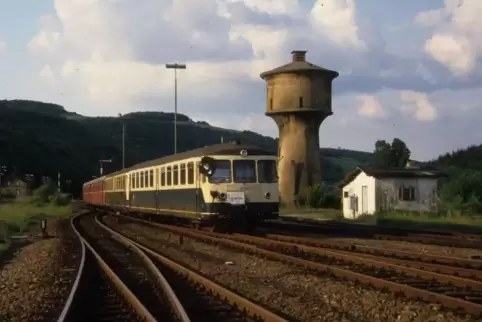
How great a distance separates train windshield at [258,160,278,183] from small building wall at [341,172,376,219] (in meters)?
19.7

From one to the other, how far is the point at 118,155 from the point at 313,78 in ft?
357

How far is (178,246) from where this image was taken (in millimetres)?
21469

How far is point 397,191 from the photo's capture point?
43.8 m

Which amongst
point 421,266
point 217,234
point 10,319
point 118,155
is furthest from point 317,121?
point 118,155

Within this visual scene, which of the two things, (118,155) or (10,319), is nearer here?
(10,319)

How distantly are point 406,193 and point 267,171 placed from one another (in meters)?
22.5

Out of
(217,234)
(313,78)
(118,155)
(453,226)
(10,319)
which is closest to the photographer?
(10,319)

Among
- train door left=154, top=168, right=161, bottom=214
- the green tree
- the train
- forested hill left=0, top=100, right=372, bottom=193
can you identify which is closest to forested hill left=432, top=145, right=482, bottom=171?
the green tree

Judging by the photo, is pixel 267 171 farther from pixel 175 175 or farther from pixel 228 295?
pixel 228 295

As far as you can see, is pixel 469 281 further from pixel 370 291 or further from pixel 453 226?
pixel 453 226

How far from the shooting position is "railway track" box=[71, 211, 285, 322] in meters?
9.41

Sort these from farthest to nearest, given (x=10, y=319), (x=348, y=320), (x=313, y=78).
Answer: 1. (x=313, y=78)
2. (x=10, y=319)
3. (x=348, y=320)

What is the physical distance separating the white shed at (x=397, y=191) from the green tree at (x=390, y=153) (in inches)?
1497

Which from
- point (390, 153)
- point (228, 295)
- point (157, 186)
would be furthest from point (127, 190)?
point (390, 153)
